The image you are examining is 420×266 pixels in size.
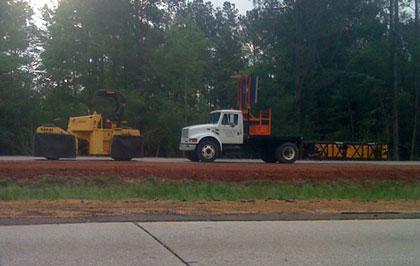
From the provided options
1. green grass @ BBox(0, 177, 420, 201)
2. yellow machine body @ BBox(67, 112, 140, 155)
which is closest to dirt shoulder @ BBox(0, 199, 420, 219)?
green grass @ BBox(0, 177, 420, 201)

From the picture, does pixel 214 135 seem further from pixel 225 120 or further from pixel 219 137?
pixel 225 120

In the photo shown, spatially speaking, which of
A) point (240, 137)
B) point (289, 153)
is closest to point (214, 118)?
point (240, 137)

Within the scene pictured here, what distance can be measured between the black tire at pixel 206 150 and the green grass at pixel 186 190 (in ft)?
23.7

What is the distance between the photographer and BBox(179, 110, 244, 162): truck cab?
28411 mm

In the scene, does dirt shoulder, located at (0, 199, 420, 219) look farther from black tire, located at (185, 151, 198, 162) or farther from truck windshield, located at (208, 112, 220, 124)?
black tire, located at (185, 151, 198, 162)

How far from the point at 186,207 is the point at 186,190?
13.9ft

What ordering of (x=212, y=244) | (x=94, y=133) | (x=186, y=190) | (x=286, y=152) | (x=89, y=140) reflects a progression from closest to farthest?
(x=212, y=244), (x=186, y=190), (x=94, y=133), (x=89, y=140), (x=286, y=152)

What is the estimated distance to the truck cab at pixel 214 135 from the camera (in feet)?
93.2

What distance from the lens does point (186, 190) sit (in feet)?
60.3

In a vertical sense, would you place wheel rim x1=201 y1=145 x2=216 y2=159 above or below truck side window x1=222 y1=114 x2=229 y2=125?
below

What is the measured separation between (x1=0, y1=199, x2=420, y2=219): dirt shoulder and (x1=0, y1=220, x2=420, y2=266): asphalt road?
4.96ft

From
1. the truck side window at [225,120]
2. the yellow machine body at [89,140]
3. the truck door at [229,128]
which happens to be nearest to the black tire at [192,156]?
the truck door at [229,128]

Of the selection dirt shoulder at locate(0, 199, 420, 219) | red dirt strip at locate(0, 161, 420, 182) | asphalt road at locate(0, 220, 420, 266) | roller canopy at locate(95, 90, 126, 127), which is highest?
roller canopy at locate(95, 90, 126, 127)

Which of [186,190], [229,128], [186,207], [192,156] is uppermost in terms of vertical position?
[229,128]
